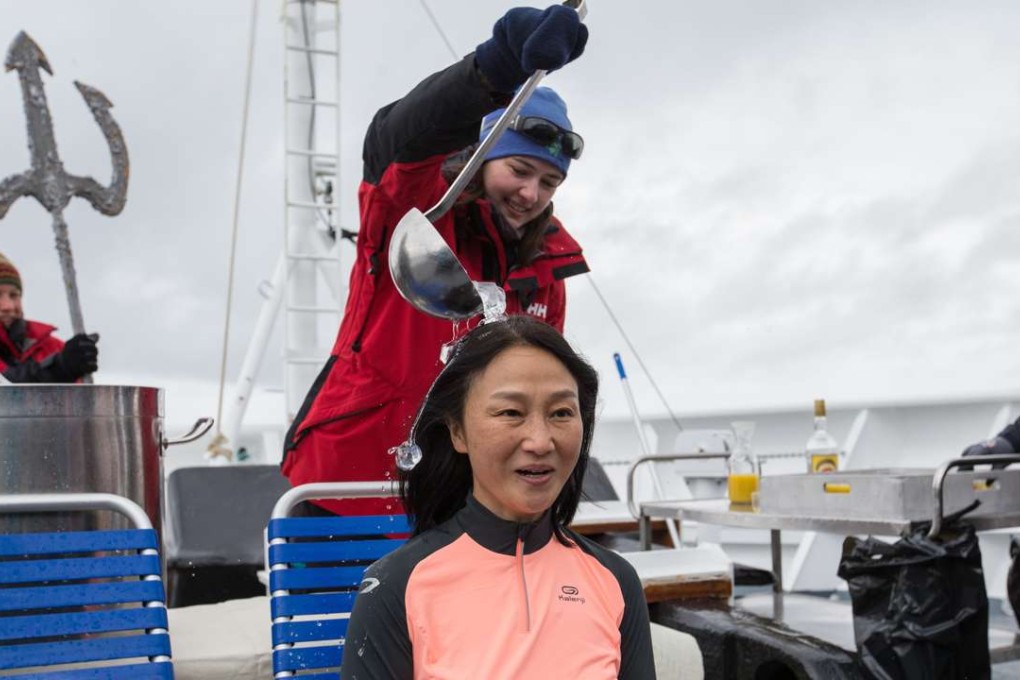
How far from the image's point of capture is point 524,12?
1.55 meters

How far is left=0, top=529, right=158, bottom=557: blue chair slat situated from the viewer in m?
1.93

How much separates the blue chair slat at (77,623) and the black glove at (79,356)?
5.02ft

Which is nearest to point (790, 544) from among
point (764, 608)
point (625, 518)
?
point (625, 518)

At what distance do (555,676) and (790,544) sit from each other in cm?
565

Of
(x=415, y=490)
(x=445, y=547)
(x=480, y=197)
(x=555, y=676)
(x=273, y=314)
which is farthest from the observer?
(x=273, y=314)

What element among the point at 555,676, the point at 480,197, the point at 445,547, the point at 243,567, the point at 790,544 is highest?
the point at 480,197

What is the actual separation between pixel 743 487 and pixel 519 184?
1.52 metres

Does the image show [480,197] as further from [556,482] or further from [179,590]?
[179,590]

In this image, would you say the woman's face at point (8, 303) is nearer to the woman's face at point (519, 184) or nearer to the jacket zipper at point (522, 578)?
the woman's face at point (519, 184)

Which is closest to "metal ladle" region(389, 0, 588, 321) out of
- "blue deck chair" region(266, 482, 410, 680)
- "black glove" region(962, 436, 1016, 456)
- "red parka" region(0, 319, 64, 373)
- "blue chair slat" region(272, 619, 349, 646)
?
"blue deck chair" region(266, 482, 410, 680)

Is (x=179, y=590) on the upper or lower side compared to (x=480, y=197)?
lower

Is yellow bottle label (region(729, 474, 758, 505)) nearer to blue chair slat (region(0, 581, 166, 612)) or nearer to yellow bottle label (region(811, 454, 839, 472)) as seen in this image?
yellow bottle label (region(811, 454, 839, 472))

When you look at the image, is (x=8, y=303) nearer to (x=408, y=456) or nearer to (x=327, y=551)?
(x=327, y=551)

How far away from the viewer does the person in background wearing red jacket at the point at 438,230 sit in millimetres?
1781
